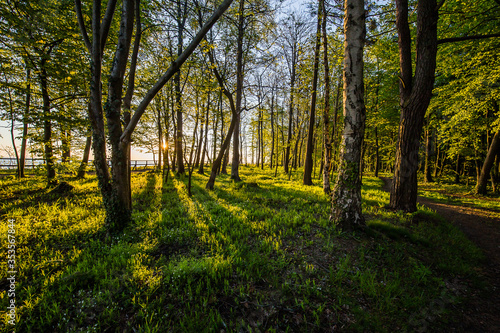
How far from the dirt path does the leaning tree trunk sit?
193 centimetres

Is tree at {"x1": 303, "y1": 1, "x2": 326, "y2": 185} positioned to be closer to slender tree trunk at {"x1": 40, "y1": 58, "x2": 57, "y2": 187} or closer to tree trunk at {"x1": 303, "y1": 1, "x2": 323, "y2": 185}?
tree trunk at {"x1": 303, "y1": 1, "x2": 323, "y2": 185}

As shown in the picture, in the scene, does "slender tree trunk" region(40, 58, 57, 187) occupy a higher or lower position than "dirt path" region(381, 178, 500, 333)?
higher

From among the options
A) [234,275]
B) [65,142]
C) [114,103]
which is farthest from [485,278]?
[65,142]

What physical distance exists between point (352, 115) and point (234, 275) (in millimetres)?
4339

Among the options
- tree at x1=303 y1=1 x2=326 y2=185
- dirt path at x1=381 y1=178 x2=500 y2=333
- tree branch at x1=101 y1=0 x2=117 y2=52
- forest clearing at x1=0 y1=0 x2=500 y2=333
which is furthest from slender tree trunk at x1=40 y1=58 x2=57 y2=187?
dirt path at x1=381 y1=178 x2=500 y2=333

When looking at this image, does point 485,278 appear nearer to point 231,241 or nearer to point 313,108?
point 231,241

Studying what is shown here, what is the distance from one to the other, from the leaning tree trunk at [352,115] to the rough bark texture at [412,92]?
290cm

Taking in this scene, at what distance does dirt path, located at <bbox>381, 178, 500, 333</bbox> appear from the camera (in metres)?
2.37

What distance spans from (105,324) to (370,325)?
336 cm

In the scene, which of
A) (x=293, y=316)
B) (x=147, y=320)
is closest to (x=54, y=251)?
(x=147, y=320)

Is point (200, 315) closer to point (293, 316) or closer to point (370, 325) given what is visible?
point (293, 316)

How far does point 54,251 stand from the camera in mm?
3715

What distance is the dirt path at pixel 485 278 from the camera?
237 cm

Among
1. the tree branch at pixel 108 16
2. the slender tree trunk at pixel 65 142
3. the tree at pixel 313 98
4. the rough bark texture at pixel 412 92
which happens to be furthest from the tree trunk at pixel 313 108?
the slender tree trunk at pixel 65 142
